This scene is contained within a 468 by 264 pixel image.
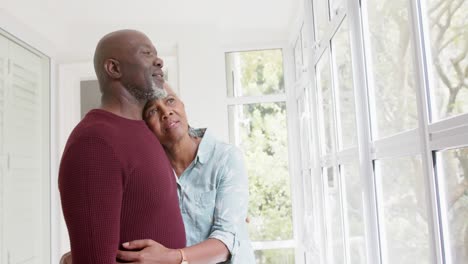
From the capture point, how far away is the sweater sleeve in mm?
792

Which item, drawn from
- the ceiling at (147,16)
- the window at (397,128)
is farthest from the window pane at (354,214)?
the ceiling at (147,16)

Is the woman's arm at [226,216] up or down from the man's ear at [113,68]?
down

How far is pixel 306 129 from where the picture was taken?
3.49 m

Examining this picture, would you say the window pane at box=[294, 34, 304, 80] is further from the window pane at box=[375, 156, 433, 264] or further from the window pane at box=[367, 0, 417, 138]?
the window pane at box=[375, 156, 433, 264]

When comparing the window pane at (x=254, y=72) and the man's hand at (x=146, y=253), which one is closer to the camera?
the man's hand at (x=146, y=253)

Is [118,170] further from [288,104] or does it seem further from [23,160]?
[288,104]

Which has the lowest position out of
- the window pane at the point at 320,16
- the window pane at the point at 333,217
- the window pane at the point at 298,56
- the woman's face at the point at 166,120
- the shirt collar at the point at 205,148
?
the window pane at the point at 333,217

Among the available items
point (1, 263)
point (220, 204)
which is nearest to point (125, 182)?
point (220, 204)

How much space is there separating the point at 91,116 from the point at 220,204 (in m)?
0.46

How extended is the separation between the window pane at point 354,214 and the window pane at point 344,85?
12 centimetres

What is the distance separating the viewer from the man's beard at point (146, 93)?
0.98 metres

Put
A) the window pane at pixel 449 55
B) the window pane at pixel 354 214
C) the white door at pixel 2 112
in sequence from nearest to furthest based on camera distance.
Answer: the window pane at pixel 449 55 < the window pane at pixel 354 214 < the white door at pixel 2 112

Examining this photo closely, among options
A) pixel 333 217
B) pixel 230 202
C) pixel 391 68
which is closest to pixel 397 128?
pixel 391 68

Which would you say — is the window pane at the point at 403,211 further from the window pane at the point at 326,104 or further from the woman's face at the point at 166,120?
the window pane at the point at 326,104
